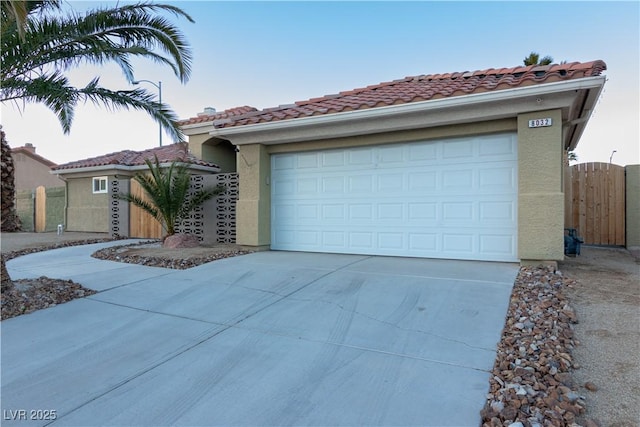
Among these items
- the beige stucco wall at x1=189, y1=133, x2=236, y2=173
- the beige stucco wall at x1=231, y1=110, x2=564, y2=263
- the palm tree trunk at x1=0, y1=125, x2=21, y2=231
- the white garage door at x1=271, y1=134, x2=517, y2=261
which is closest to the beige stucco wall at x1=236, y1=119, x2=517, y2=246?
the white garage door at x1=271, y1=134, x2=517, y2=261

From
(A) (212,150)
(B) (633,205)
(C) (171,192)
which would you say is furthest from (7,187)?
(B) (633,205)

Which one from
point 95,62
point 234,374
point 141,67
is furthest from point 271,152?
point 234,374

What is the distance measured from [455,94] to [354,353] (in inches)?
221

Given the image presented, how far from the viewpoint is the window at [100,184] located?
16.6 m

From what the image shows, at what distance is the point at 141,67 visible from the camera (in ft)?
25.0

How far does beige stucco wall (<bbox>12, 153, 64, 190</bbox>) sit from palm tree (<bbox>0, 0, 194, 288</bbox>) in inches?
1263

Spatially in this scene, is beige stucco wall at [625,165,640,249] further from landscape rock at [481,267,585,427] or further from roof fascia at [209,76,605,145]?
landscape rock at [481,267,585,427]

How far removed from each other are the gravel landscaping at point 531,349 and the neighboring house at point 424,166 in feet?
4.68

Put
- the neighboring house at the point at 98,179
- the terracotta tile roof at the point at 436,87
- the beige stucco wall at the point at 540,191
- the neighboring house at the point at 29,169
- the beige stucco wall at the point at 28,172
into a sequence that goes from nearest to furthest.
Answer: the terracotta tile roof at the point at 436,87, the beige stucco wall at the point at 540,191, the neighboring house at the point at 98,179, the neighboring house at the point at 29,169, the beige stucco wall at the point at 28,172

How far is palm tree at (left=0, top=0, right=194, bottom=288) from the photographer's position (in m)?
5.80

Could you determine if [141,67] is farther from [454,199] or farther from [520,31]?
[520,31]

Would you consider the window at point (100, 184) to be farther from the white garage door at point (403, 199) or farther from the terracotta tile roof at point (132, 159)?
the white garage door at point (403, 199)

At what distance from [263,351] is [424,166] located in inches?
234

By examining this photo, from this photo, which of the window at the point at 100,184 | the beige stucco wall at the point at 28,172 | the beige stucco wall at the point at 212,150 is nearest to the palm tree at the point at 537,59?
the beige stucco wall at the point at 212,150
